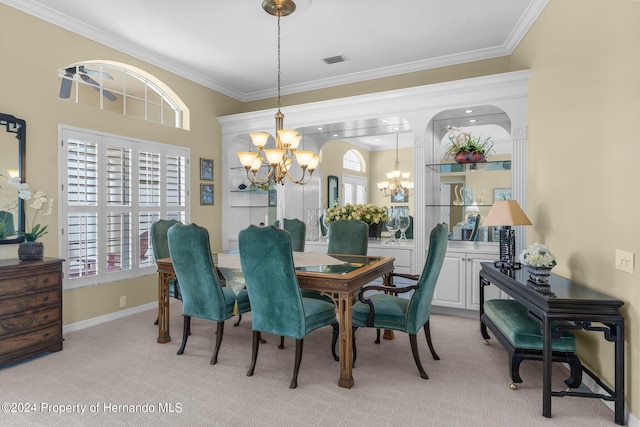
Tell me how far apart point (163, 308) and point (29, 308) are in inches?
40.7

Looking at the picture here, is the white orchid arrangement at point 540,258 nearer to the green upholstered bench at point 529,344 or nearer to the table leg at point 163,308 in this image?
the green upholstered bench at point 529,344

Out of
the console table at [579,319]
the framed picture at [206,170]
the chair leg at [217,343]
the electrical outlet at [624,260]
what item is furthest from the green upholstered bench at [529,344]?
the framed picture at [206,170]

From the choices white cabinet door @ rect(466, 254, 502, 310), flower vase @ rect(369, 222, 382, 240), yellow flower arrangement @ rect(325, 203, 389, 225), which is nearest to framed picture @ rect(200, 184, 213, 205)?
yellow flower arrangement @ rect(325, 203, 389, 225)

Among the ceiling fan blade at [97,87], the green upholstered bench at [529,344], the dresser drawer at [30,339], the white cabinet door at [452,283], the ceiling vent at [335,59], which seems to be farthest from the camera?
the ceiling vent at [335,59]

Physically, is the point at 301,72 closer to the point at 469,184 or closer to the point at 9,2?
the point at 469,184

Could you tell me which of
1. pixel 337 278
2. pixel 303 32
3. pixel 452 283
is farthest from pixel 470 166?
pixel 337 278

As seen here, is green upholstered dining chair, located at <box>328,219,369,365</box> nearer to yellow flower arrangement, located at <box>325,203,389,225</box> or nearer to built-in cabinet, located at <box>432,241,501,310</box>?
yellow flower arrangement, located at <box>325,203,389,225</box>

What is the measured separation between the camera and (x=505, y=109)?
4.00 m

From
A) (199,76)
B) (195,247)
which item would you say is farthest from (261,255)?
(199,76)

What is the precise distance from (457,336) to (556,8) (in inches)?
122

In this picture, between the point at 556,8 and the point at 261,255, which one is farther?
the point at 556,8

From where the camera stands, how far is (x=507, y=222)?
320 centimetres

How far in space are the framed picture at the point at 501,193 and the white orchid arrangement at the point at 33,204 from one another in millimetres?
4706

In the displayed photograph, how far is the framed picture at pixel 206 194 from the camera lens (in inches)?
213
